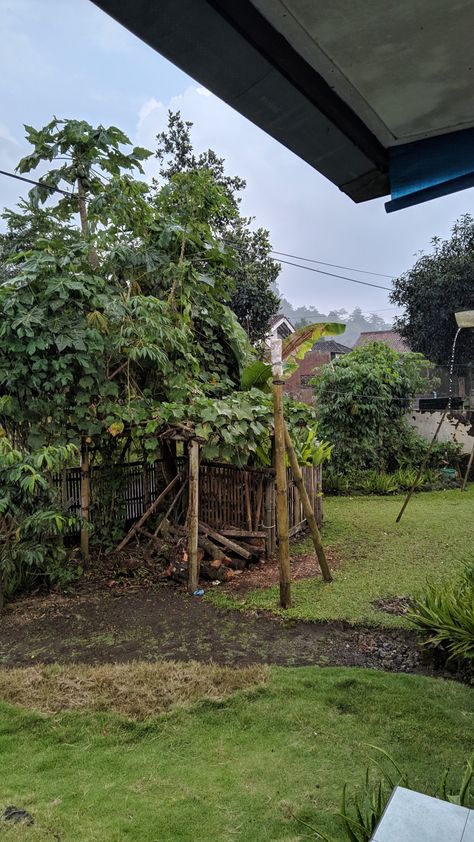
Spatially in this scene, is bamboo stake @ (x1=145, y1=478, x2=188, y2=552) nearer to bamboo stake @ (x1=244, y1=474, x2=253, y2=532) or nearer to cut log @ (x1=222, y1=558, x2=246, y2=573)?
bamboo stake @ (x1=244, y1=474, x2=253, y2=532)

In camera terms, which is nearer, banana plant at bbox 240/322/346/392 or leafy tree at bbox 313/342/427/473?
banana plant at bbox 240/322/346/392

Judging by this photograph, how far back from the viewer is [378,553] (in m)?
6.46

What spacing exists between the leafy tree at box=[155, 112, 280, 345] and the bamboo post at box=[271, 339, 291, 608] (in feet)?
26.7

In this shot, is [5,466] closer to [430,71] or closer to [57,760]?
[57,760]

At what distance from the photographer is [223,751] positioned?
2615 millimetres

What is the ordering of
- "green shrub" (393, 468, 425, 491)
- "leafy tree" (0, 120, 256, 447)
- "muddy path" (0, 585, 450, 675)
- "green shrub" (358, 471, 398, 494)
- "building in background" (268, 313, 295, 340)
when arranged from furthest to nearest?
"building in background" (268, 313, 295, 340) < "green shrub" (393, 468, 425, 491) < "green shrub" (358, 471, 398, 494) < "leafy tree" (0, 120, 256, 447) < "muddy path" (0, 585, 450, 675)

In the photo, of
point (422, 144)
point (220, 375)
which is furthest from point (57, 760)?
point (220, 375)

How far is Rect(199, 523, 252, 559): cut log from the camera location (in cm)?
589

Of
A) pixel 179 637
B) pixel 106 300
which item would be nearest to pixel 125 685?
pixel 179 637

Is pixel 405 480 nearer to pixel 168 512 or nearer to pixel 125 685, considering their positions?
pixel 168 512

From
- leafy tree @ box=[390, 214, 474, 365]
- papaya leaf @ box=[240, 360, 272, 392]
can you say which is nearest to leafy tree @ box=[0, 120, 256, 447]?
papaya leaf @ box=[240, 360, 272, 392]

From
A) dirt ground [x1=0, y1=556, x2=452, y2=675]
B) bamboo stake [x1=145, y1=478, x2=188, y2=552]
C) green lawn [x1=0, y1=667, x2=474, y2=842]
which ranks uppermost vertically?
bamboo stake [x1=145, y1=478, x2=188, y2=552]

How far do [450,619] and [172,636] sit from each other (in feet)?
6.98

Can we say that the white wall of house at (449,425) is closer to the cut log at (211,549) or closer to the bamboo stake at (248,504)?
the bamboo stake at (248,504)
